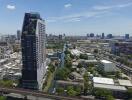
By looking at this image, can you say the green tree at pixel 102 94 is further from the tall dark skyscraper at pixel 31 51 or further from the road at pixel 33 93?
the tall dark skyscraper at pixel 31 51

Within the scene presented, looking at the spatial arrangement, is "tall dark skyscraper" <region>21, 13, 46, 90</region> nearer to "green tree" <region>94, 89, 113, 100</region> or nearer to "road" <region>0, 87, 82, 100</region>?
"road" <region>0, 87, 82, 100</region>

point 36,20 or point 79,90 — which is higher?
point 36,20

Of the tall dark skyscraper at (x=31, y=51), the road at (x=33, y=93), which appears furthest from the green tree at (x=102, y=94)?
the tall dark skyscraper at (x=31, y=51)

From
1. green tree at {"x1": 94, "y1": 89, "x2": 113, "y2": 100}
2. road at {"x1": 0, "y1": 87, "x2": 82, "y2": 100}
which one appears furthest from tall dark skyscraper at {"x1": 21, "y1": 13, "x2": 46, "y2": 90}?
green tree at {"x1": 94, "y1": 89, "x2": 113, "y2": 100}

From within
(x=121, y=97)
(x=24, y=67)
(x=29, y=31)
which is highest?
(x=29, y=31)

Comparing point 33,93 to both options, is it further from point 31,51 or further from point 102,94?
point 102,94

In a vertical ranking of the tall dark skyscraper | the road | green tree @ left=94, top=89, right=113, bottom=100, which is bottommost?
green tree @ left=94, top=89, right=113, bottom=100

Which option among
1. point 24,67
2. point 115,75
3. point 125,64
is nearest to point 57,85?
point 24,67

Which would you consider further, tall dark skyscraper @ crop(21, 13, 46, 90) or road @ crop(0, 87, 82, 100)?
tall dark skyscraper @ crop(21, 13, 46, 90)

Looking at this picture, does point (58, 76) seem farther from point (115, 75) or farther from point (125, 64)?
point (125, 64)

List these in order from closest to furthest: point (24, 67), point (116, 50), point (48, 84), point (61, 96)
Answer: point (61, 96) → point (24, 67) → point (48, 84) → point (116, 50)

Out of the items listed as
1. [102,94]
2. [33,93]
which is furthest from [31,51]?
[102,94]
